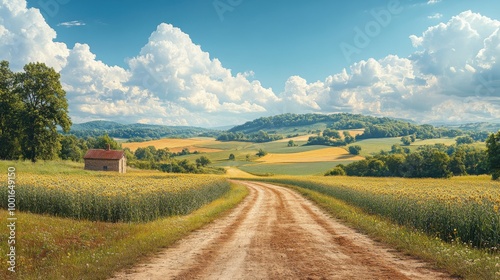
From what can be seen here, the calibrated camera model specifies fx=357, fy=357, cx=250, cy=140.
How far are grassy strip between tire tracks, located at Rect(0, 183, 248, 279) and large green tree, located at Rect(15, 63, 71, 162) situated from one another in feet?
159

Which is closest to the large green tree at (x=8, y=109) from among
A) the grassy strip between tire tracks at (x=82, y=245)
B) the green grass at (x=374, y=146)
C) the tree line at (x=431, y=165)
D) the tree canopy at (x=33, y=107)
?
the tree canopy at (x=33, y=107)

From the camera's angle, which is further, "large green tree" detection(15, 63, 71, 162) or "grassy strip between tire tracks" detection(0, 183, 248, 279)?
"large green tree" detection(15, 63, 71, 162)

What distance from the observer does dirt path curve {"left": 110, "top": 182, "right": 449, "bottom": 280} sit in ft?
35.3

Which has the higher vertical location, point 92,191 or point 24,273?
point 92,191

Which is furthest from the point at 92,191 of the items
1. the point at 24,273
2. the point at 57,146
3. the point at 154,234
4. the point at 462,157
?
the point at 462,157

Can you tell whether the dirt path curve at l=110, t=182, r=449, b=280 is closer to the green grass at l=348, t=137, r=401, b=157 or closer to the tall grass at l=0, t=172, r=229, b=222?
the tall grass at l=0, t=172, r=229, b=222

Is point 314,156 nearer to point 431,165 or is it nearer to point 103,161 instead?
point 431,165

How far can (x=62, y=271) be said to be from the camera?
37.0ft

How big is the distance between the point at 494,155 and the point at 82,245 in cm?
7380

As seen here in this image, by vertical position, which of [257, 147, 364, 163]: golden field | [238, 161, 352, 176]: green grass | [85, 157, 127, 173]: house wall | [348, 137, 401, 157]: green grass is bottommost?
[238, 161, 352, 176]: green grass

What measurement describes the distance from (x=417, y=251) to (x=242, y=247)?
21.8ft

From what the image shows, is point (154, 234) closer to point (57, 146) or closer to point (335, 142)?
point (57, 146)

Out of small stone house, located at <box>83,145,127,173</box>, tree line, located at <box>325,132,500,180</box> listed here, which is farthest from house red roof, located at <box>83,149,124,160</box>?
tree line, located at <box>325,132,500,180</box>

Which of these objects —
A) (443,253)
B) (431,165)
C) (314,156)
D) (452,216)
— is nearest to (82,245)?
(443,253)
